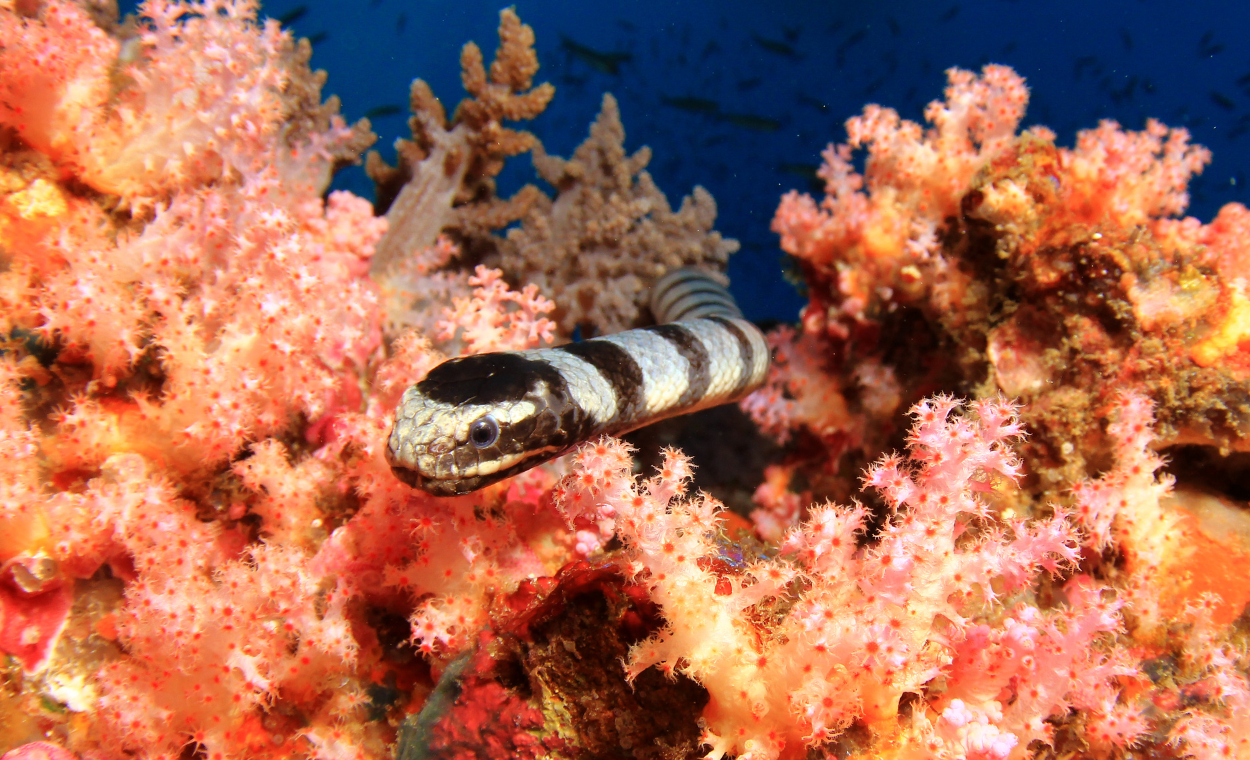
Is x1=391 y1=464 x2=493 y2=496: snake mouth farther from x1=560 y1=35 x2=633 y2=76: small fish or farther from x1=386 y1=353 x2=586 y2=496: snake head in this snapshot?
x1=560 y1=35 x2=633 y2=76: small fish

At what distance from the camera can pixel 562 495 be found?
1831 millimetres

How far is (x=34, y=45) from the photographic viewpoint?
7.59 ft

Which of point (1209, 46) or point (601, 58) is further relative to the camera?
point (1209, 46)

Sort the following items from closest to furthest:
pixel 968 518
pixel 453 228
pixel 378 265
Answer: pixel 968 518, pixel 378 265, pixel 453 228

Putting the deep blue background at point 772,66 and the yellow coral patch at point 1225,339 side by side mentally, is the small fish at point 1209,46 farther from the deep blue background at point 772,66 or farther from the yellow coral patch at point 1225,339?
the yellow coral patch at point 1225,339

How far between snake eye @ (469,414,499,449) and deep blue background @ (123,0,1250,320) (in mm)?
7278

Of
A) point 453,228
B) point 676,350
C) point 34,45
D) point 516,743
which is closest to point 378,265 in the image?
point 453,228

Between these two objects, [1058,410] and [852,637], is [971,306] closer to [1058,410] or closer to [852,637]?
[1058,410]

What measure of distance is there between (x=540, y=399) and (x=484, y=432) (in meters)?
0.26

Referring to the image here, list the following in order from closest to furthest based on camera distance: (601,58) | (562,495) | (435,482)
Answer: (562,495)
(435,482)
(601,58)

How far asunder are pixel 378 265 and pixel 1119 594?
13.1 ft

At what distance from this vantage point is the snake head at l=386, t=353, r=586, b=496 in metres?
1.94

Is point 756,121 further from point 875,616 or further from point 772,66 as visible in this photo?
point 875,616

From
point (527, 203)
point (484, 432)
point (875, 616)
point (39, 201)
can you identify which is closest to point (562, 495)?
point (484, 432)
